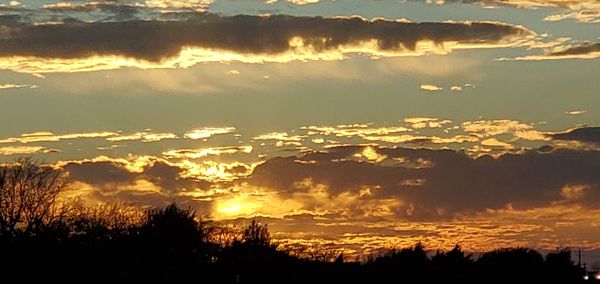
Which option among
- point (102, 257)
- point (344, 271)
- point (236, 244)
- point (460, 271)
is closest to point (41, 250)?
point (102, 257)

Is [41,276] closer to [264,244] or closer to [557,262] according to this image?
[264,244]

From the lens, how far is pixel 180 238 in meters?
92.6

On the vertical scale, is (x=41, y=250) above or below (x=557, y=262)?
below

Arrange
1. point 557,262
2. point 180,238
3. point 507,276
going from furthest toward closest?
point 557,262, point 507,276, point 180,238

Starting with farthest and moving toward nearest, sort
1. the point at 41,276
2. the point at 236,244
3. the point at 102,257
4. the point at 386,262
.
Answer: the point at 386,262 < the point at 236,244 < the point at 102,257 < the point at 41,276

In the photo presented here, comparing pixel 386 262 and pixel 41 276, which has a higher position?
pixel 386 262

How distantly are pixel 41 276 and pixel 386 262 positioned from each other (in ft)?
175

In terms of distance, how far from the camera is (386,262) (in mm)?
117125

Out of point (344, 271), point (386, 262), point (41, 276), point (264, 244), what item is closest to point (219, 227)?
point (264, 244)

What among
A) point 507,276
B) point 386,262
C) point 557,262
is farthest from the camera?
point 557,262

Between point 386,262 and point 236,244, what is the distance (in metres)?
22.3

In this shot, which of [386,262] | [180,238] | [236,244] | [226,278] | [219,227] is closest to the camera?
[226,278]

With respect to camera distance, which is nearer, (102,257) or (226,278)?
(102,257)

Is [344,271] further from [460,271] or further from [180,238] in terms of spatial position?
[460,271]
